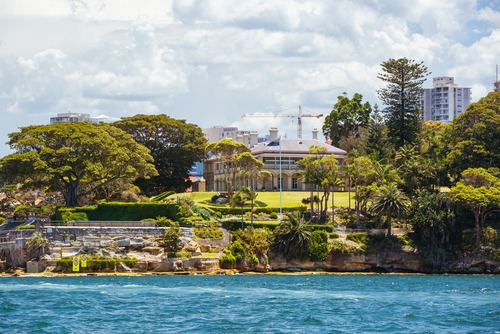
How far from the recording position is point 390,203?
293 ft

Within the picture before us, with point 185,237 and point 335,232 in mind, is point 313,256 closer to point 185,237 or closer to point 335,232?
point 335,232

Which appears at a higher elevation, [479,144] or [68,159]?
[479,144]

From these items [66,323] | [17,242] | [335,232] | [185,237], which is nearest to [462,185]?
[335,232]

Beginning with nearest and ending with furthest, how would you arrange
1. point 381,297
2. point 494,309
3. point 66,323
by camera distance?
point 66,323 < point 494,309 < point 381,297

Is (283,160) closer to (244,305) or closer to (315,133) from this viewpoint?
(315,133)

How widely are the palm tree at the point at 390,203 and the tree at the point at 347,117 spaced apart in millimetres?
46937

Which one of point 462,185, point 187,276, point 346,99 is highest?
point 346,99

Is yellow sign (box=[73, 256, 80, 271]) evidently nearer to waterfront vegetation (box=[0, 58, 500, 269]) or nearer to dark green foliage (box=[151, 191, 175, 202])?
waterfront vegetation (box=[0, 58, 500, 269])

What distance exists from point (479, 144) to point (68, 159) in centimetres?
4262

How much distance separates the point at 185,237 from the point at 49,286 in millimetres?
20715

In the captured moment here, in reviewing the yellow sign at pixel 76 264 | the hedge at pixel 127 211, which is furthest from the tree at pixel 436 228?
the yellow sign at pixel 76 264

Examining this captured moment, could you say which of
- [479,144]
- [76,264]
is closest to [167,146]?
[479,144]

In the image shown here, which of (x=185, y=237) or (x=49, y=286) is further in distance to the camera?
(x=185, y=237)

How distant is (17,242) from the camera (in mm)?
82938
